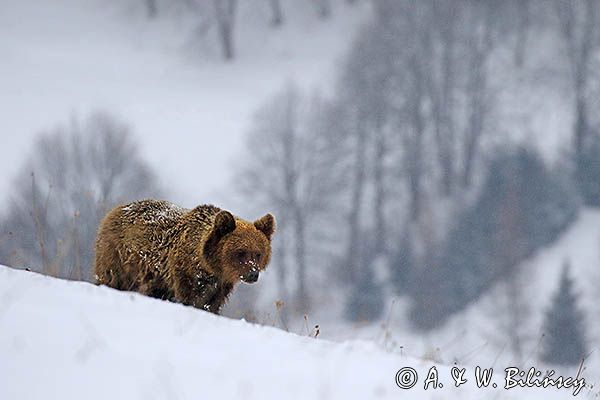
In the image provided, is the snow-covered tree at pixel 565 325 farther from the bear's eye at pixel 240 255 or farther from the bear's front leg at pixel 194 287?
the bear's front leg at pixel 194 287

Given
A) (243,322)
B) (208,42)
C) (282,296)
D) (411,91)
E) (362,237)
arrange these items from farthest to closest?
1. (208,42)
2. (411,91)
3. (362,237)
4. (282,296)
5. (243,322)

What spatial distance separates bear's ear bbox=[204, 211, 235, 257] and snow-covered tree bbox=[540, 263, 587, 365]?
34501 mm

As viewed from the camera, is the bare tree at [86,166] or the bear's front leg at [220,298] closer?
the bear's front leg at [220,298]

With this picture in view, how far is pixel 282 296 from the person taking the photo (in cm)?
5031

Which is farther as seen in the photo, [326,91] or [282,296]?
[326,91]

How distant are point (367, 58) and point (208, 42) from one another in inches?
Answer: 481

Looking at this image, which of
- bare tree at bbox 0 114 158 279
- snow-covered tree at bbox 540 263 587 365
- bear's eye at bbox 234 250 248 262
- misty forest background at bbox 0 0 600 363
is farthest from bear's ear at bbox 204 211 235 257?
bare tree at bbox 0 114 158 279

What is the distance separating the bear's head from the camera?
29.7ft

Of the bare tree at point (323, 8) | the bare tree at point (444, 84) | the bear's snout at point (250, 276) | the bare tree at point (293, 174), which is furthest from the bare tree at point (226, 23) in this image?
the bear's snout at point (250, 276)

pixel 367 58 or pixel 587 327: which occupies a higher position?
pixel 367 58

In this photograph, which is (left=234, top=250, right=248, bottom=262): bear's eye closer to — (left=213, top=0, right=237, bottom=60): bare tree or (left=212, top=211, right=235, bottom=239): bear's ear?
(left=212, top=211, right=235, bottom=239): bear's ear

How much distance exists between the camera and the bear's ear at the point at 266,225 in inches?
379

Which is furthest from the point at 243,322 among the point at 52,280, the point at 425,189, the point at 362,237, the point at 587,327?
the point at 425,189

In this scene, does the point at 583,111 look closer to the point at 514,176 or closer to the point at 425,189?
the point at 514,176
